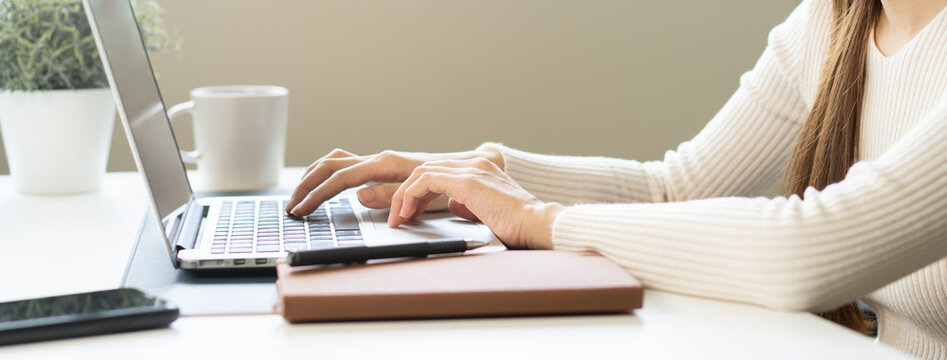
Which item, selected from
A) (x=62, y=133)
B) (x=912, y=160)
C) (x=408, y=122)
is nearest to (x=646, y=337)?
(x=912, y=160)

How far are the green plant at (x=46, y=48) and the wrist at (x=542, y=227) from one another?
28.8 inches

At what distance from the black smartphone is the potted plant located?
64 cm

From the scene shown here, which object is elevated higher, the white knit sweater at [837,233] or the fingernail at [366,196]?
the fingernail at [366,196]

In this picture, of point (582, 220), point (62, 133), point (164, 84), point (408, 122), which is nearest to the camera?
point (582, 220)

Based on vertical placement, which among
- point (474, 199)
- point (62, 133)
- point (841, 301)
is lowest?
point (841, 301)

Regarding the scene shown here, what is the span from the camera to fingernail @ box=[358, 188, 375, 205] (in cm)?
86

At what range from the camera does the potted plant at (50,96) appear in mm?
1108

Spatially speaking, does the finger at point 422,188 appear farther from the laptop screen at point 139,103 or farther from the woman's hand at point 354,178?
the laptop screen at point 139,103

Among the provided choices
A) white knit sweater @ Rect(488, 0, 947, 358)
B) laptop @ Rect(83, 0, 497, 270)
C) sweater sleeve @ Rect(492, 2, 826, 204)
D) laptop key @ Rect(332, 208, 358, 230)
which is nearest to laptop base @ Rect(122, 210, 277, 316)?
laptop @ Rect(83, 0, 497, 270)

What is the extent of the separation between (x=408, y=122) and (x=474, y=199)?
1358 mm

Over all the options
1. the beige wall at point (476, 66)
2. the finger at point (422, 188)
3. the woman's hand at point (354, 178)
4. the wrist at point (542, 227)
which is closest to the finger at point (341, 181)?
the woman's hand at point (354, 178)

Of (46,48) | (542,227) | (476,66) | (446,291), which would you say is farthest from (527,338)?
(476,66)

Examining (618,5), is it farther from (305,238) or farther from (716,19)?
(305,238)

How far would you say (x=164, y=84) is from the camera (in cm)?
193
